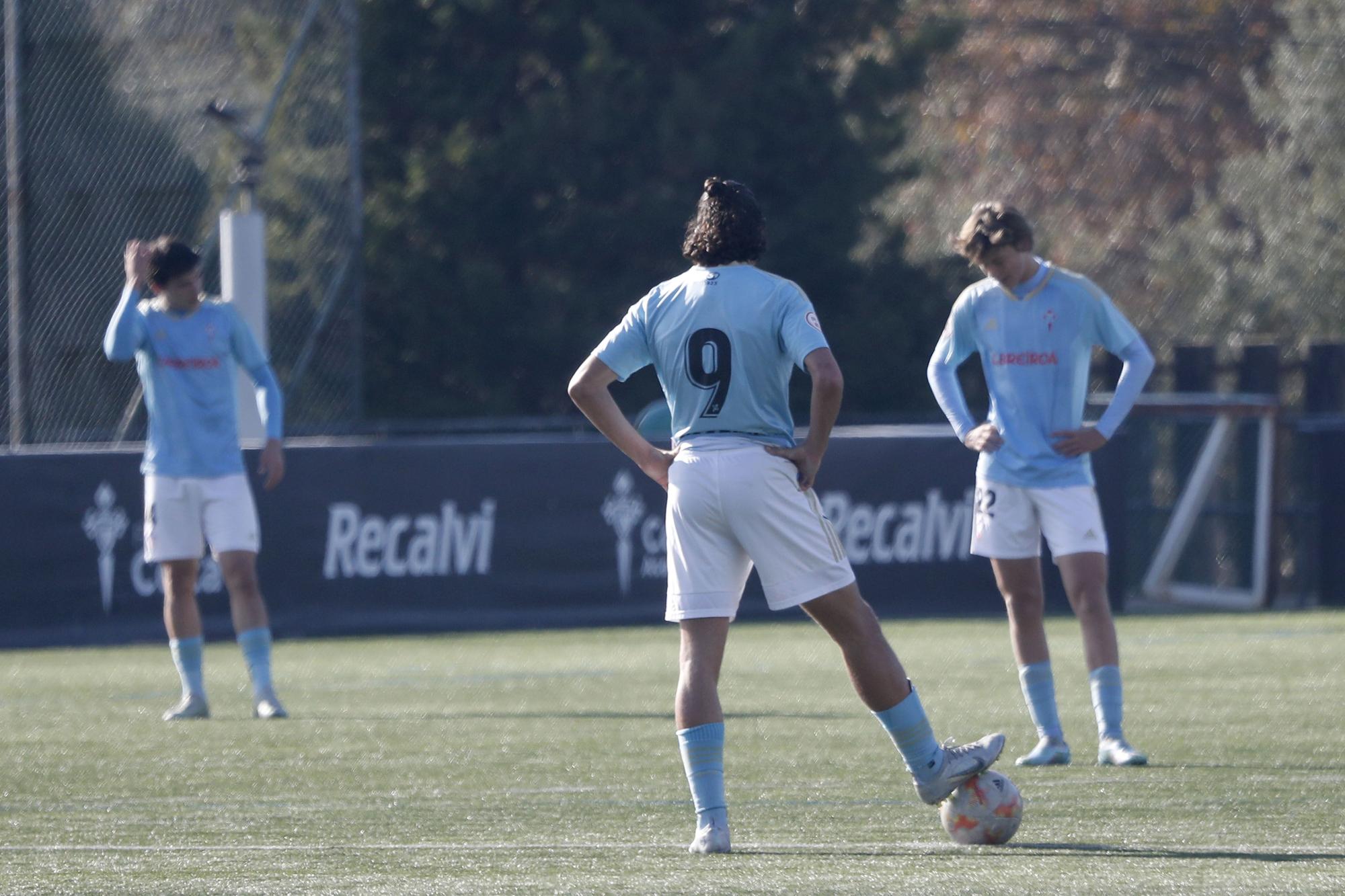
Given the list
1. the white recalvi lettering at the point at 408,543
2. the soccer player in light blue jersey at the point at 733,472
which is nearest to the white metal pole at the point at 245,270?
the white recalvi lettering at the point at 408,543

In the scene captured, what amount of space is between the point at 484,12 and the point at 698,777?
19001 millimetres

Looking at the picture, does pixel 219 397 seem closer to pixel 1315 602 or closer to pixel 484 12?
pixel 1315 602

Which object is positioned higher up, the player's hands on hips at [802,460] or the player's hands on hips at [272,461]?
the player's hands on hips at [802,460]

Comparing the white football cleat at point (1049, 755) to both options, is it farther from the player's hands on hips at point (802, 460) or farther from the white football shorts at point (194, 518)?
the white football shorts at point (194, 518)

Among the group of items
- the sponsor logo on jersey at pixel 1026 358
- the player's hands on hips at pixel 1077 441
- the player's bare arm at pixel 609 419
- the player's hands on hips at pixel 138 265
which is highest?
the player's hands on hips at pixel 138 265

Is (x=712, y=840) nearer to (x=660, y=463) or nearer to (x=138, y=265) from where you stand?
(x=660, y=463)

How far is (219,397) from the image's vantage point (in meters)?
9.62

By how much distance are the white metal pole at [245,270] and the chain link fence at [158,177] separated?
4.11 ft

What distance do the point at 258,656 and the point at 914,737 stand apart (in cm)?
462

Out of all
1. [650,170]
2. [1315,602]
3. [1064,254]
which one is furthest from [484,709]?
[1064,254]

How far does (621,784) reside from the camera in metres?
7.36

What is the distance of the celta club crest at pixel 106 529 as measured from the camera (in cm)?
1458

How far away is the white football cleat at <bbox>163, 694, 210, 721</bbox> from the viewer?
9758 millimetres

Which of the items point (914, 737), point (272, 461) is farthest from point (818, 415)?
point (272, 461)
